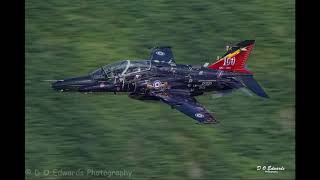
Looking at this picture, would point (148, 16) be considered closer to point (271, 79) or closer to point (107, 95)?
point (107, 95)

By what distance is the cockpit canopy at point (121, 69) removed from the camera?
12.6 meters

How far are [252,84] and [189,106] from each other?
5.17 ft

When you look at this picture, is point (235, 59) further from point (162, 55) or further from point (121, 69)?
point (121, 69)

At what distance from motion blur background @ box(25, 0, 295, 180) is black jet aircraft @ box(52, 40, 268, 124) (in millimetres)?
208

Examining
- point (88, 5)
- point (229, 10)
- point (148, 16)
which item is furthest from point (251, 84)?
point (88, 5)

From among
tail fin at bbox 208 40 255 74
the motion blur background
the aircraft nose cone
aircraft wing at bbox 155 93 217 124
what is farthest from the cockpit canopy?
tail fin at bbox 208 40 255 74

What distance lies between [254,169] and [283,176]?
2.17ft

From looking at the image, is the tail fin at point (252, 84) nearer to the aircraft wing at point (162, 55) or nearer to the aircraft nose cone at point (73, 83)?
the aircraft wing at point (162, 55)

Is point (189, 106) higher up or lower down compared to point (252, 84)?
lower down

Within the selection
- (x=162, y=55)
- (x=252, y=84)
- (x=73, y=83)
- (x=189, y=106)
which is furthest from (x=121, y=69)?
(x=252, y=84)

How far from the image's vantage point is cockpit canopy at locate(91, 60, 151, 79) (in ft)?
41.3

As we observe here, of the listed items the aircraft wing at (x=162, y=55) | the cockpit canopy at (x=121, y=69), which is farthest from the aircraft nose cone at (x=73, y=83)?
the aircraft wing at (x=162, y=55)

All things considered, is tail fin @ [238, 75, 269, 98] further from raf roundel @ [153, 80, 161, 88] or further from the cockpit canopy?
the cockpit canopy

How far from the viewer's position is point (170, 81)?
1268cm
